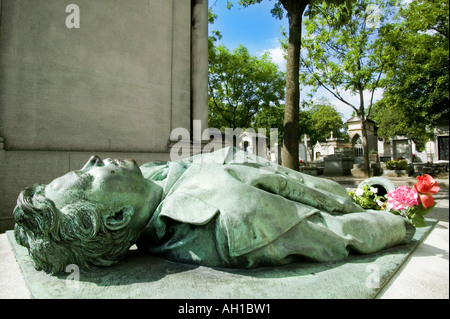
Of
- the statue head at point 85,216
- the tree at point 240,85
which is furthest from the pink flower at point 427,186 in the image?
the tree at point 240,85

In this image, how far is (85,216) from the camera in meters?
1.85

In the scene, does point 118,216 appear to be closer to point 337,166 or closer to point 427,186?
point 427,186

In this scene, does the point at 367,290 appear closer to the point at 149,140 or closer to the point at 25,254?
the point at 25,254

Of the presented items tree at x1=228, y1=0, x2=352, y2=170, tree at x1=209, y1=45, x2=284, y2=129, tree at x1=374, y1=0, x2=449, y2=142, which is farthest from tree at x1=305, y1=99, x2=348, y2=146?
tree at x1=228, y1=0, x2=352, y2=170

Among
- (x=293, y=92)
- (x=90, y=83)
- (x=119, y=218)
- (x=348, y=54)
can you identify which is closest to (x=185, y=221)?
(x=119, y=218)

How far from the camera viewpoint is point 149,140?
21.3 ft

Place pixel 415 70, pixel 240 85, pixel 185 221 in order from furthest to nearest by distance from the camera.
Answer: pixel 240 85 → pixel 415 70 → pixel 185 221

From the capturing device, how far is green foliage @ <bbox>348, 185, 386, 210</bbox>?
384 cm

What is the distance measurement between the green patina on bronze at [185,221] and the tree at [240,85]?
55.3ft

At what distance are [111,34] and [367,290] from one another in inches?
248

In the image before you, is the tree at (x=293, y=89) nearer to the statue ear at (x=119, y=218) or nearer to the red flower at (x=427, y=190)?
the red flower at (x=427, y=190)

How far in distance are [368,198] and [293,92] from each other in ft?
11.4

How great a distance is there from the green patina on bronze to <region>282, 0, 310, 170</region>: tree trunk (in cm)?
422
